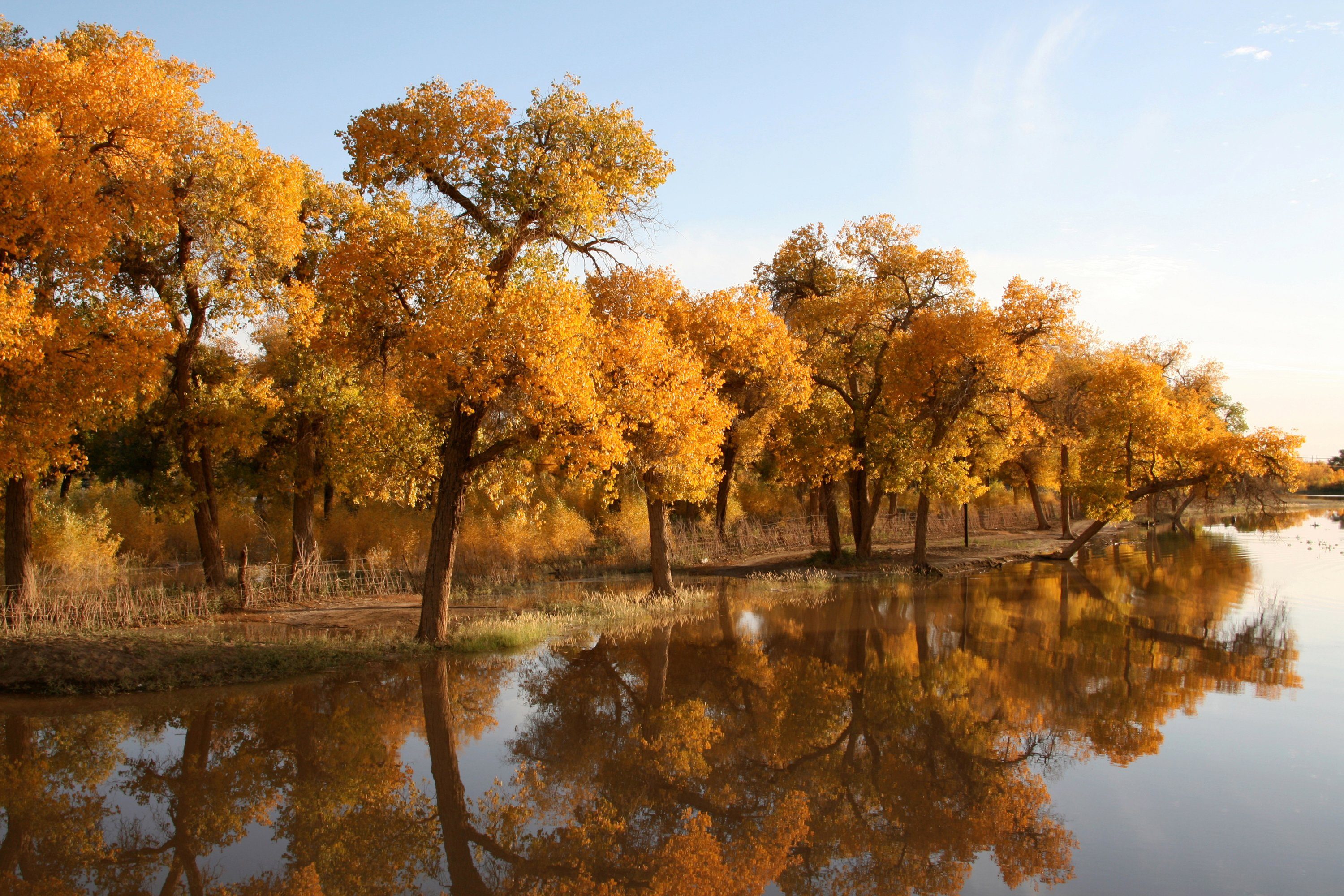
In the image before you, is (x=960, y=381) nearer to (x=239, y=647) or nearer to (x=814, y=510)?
(x=814, y=510)

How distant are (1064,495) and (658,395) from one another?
3024cm

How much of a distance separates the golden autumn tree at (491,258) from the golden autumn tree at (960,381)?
11.8 m

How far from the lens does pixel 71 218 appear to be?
13211 mm

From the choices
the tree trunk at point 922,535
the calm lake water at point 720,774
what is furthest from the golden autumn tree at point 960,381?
the calm lake water at point 720,774

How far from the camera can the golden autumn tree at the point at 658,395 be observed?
1484cm

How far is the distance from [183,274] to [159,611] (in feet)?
22.5

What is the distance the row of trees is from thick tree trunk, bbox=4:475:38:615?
0.06 m

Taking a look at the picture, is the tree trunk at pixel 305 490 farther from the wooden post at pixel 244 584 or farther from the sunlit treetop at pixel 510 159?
the sunlit treetop at pixel 510 159

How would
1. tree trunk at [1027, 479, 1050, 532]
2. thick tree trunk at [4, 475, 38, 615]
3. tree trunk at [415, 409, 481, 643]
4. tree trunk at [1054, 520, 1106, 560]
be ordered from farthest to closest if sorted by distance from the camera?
1. tree trunk at [1027, 479, 1050, 532]
2. tree trunk at [1054, 520, 1106, 560]
3. thick tree trunk at [4, 475, 38, 615]
4. tree trunk at [415, 409, 481, 643]

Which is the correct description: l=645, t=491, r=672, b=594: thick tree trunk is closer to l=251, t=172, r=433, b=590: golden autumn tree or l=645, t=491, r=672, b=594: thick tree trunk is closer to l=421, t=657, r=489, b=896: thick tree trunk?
l=251, t=172, r=433, b=590: golden autumn tree

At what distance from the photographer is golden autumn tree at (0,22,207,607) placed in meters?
12.7

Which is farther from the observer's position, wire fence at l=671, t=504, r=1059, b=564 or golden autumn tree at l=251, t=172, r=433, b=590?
wire fence at l=671, t=504, r=1059, b=564

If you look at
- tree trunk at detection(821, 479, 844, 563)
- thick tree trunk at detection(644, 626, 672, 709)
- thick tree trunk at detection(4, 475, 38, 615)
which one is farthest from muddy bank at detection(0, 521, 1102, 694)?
thick tree trunk at detection(4, 475, 38, 615)

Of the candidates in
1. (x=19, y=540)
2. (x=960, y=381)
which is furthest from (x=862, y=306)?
(x=19, y=540)
